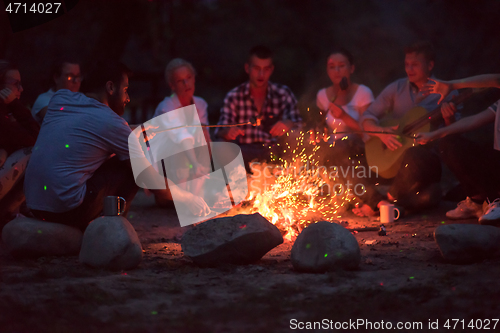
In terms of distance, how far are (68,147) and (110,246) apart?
97cm

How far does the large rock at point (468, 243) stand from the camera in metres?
3.54

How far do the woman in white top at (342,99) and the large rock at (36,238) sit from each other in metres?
3.67

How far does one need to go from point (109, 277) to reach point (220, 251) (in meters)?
0.83

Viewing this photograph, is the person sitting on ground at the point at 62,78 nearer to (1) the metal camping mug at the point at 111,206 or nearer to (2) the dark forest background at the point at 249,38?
(2) the dark forest background at the point at 249,38

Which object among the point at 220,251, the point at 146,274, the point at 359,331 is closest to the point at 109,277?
the point at 146,274

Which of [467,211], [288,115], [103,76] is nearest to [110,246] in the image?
[103,76]

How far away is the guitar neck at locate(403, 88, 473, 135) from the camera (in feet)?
17.6

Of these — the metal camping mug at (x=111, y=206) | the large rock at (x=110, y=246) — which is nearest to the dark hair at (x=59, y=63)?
the metal camping mug at (x=111, y=206)

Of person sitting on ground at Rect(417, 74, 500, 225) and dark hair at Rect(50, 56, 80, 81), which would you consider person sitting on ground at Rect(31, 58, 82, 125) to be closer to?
dark hair at Rect(50, 56, 80, 81)

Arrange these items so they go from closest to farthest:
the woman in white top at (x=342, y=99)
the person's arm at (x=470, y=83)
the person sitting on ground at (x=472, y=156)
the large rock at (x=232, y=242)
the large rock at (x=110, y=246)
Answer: the large rock at (x=110, y=246), the large rock at (x=232, y=242), the person's arm at (x=470, y=83), the person sitting on ground at (x=472, y=156), the woman in white top at (x=342, y=99)

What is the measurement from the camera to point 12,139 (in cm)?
481

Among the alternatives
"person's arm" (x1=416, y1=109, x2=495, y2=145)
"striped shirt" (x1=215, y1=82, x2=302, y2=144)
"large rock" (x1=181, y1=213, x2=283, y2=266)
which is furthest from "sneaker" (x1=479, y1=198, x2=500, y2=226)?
"striped shirt" (x1=215, y1=82, x2=302, y2=144)

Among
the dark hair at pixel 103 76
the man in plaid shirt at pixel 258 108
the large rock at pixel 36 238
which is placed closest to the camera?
the large rock at pixel 36 238

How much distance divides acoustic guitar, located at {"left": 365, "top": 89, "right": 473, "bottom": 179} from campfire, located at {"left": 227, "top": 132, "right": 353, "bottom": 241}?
548 millimetres
